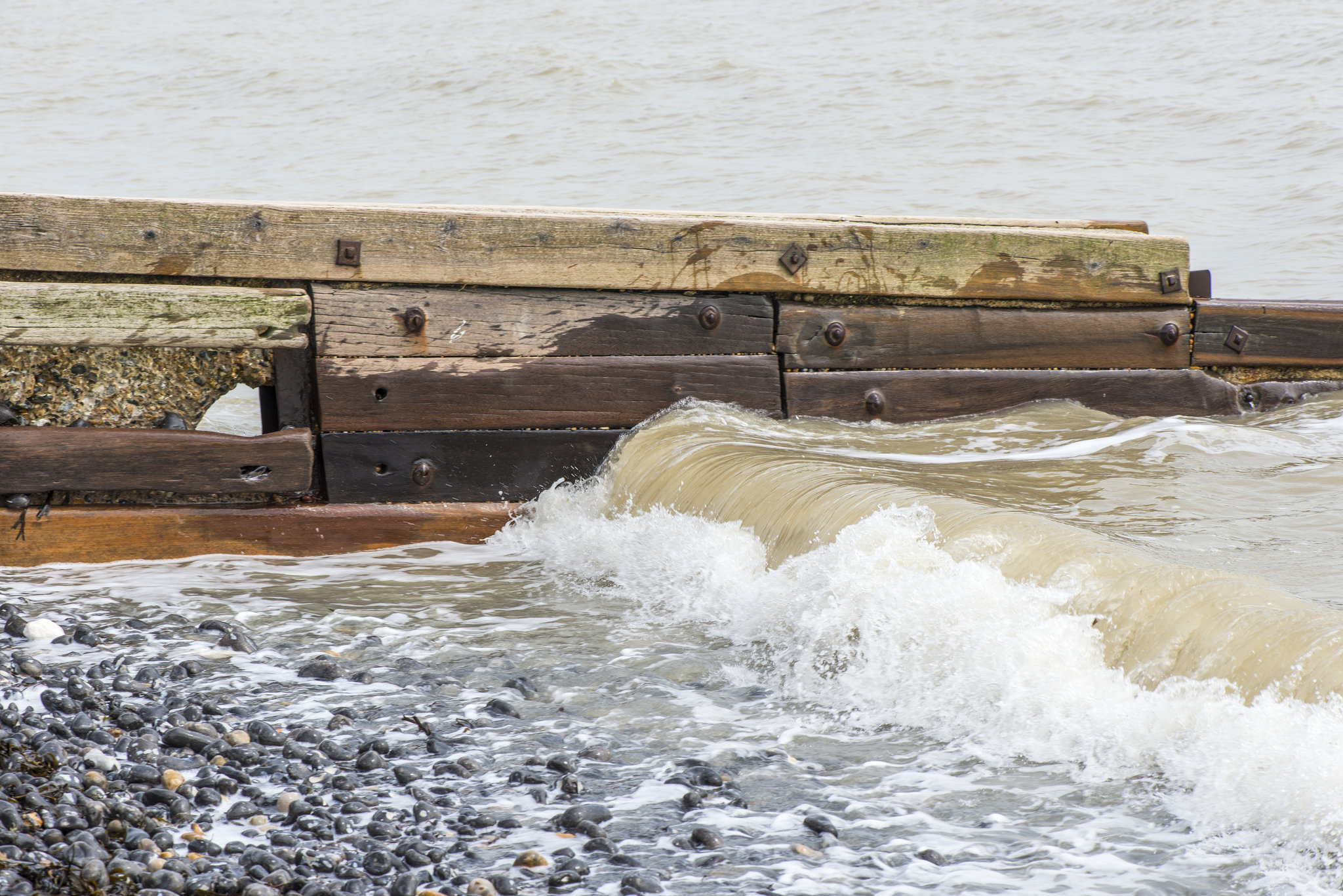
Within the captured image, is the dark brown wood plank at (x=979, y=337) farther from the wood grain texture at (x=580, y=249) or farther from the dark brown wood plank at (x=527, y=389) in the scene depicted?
the dark brown wood plank at (x=527, y=389)

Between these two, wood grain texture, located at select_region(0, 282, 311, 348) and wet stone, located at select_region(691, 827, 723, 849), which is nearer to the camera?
wet stone, located at select_region(691, 827, 723, 849)

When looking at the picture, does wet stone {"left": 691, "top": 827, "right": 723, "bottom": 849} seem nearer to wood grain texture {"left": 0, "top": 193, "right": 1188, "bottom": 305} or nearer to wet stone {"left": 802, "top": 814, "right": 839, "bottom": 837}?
wet stone {"left": 802, "top": 814, "right": 839, "bottom": 837}

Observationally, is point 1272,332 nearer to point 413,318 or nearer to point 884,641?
point 884,641

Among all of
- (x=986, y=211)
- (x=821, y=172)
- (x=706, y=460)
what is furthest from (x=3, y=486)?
(x=821, y=172)

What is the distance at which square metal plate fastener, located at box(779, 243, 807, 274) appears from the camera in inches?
215

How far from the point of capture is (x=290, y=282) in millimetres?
5035

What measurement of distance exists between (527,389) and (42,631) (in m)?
2.37

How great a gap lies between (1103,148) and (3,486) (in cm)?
2683

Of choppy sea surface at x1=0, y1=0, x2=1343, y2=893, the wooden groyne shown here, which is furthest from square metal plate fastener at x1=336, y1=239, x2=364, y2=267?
choppy sea surface at x1=0, y1=0, x2=1343, y2=893

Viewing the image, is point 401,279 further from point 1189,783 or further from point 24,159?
point 24,159

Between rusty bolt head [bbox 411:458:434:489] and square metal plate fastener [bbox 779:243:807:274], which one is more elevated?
square metal plate fastener [bbox 779:243:807:274]

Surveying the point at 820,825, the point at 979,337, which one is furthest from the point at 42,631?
the point at 979,337

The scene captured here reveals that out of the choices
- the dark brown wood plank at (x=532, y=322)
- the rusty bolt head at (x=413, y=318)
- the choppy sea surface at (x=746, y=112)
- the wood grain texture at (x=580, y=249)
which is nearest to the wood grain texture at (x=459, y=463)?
the dark brown wood plank at (x=532, y=322)

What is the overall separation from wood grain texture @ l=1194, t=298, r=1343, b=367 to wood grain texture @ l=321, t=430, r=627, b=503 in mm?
3541
